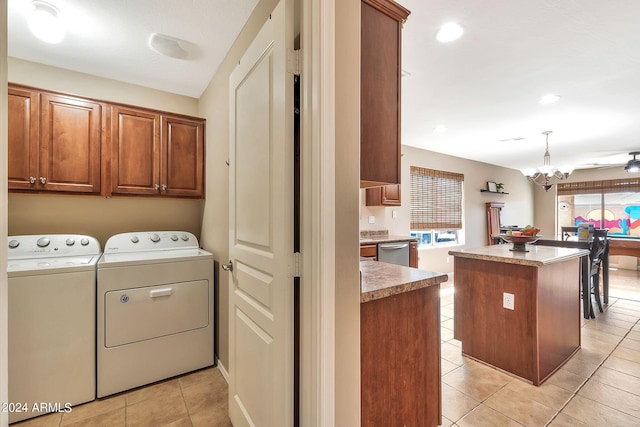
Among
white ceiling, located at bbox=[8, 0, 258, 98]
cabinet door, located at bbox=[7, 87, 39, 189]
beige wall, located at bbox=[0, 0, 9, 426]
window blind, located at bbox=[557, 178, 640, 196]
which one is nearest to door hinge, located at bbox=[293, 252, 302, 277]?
beige wall, located at bbox=[0, 0, 9, 426]

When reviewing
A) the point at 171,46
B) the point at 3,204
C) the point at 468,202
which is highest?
the point at 171,46

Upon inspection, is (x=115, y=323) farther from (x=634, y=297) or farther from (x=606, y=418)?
(x=634, y=297)

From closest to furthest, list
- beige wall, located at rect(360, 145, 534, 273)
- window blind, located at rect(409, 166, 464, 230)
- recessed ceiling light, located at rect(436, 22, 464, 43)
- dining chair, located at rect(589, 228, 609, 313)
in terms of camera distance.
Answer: recessed ceiling light, located at rect(436, 22, 464, 43), dining chair, located at rect(589, 228, 609, 313), beige wall, located at rect(360, 145, 534, 273), window blind, located at rect(409, 166, 464, 230)

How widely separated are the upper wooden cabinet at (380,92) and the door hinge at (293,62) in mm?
279

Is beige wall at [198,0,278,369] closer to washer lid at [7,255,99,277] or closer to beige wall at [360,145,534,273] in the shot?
washer lid at [7,255,99,277]

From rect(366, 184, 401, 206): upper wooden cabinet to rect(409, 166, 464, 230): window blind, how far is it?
2.76 feet

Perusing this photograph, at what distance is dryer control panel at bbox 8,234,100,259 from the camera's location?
2.08 meters

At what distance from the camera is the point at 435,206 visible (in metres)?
5.55

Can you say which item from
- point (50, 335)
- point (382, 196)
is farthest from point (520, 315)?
point (50, 335)

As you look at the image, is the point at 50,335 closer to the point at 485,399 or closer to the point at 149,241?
the point at 149,241

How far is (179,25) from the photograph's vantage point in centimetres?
186

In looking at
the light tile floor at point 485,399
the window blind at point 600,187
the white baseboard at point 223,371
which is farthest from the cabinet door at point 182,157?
the window blind at point 600,187

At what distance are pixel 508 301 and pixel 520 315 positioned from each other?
0.12m

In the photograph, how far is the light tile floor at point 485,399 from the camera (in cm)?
175
